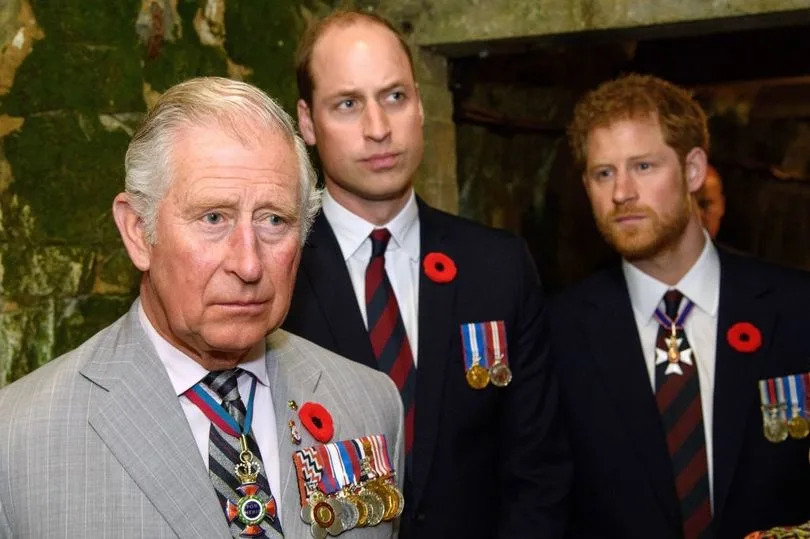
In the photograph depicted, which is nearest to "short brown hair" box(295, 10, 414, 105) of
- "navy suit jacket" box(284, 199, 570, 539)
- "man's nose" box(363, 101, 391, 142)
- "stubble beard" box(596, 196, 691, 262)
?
"man's nose" box(363, 101, 391, 142)

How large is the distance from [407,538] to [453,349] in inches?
19.2

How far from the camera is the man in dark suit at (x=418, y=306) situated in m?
2.33

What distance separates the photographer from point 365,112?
2369mm

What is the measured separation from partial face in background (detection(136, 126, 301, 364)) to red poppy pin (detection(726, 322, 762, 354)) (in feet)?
4.63

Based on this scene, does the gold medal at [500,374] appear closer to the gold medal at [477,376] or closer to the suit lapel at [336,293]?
the gold medal at [477,376]

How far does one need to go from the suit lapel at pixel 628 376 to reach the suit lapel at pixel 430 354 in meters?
0.45

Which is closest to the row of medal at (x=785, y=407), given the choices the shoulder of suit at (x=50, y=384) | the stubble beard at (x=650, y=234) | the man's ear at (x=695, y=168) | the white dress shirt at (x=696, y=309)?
the white dress shirt at (x=696, y=309)

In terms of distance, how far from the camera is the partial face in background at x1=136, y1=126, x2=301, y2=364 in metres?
1.52

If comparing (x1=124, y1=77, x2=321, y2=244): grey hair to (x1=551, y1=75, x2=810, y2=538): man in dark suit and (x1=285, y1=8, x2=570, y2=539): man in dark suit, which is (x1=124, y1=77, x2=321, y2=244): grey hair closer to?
(x1=285, y1=8, x2=570, y2=539): man in dark suit

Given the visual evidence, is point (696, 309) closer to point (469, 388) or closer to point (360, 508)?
point (469, 388)

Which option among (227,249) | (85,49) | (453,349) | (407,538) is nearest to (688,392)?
(453,349)

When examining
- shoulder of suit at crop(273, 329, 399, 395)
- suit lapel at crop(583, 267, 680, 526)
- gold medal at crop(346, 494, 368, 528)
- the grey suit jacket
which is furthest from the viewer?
suit lapel at crop(583, 267, 680, 526)

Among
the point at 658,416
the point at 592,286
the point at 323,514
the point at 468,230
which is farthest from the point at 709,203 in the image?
the point at 323,514

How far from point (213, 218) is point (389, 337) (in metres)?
0.87
